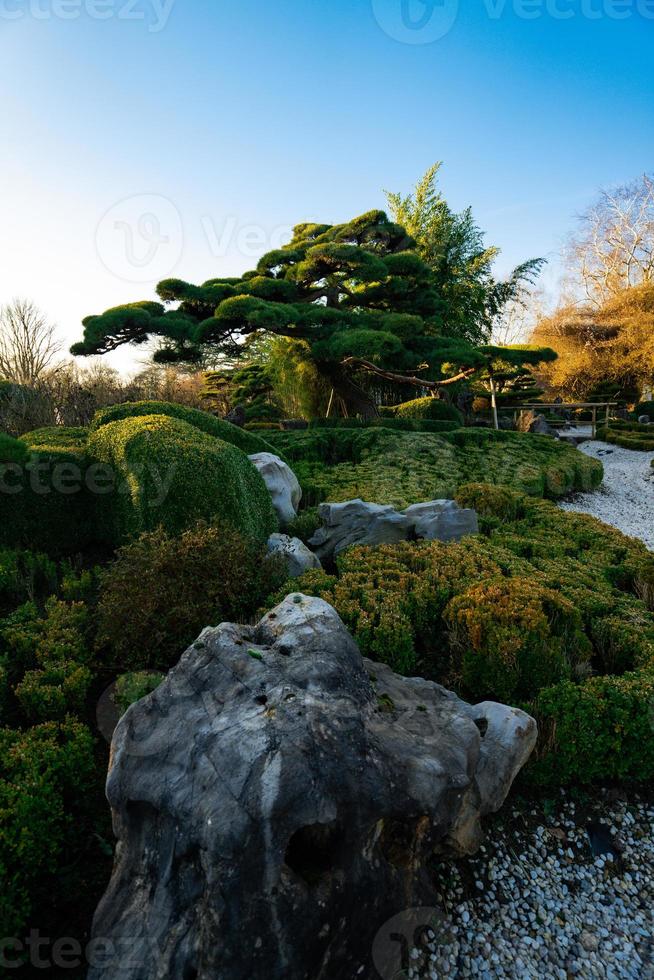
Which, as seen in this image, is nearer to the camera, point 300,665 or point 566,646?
point 300,665

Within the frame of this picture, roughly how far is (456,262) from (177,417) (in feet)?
85.1

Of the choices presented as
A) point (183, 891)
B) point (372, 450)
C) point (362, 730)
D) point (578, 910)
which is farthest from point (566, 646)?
point (372, 450)

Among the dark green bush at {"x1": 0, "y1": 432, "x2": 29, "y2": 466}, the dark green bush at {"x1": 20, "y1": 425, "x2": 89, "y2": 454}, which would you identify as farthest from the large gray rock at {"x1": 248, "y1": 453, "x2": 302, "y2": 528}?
the dark green bush at {"x1": 0, "y1": 432, "x2": 29, "y2": 466}

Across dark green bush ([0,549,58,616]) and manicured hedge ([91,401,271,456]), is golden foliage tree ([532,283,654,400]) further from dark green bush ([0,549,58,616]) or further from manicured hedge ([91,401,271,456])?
dark green bush ([0,549,58,616])

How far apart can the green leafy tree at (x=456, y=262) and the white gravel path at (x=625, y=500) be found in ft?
44.2

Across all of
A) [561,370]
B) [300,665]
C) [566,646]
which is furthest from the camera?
[561,370]

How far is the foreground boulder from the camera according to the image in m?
6.33

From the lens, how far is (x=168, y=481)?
529cm

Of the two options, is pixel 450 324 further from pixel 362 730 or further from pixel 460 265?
pixel 362 730

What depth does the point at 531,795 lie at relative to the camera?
325 cm

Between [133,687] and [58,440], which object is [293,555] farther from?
[58,440]

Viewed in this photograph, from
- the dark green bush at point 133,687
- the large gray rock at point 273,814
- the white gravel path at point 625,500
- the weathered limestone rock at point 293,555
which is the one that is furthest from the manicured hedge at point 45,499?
the white gravel path at point 625,500

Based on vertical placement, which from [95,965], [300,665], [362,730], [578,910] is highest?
[300,665]

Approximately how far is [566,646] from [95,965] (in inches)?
144
